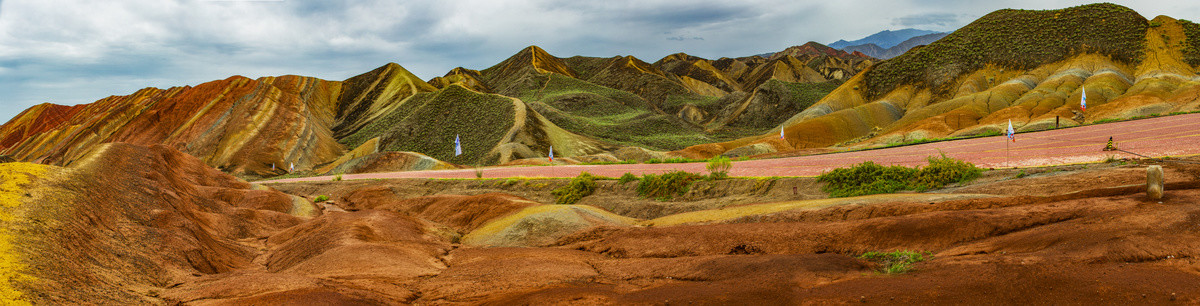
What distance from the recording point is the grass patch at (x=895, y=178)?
48.0ft

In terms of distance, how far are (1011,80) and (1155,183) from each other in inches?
2669

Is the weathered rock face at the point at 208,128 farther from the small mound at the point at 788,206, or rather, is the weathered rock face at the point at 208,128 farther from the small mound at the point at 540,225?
the small mound at the point at 788,206

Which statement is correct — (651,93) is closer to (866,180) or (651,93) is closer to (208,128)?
(208,128)

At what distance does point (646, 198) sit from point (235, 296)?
44.1 feet

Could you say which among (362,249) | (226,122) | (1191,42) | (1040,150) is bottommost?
(362,249)

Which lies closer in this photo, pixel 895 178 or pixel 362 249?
pixel 362 249

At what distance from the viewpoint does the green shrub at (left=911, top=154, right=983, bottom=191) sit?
47.6ft

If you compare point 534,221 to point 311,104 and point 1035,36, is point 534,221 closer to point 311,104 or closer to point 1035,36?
point 1035,36

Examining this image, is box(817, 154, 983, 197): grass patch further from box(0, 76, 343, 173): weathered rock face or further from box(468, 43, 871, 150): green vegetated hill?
box(0, 76, 343, 173): weathered rock face

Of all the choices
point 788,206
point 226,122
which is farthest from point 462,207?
point 226,122

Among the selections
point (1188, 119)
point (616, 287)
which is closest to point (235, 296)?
point (616, 287)

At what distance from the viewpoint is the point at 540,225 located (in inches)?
582

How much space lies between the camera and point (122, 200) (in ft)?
41.7

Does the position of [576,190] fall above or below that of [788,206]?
below
